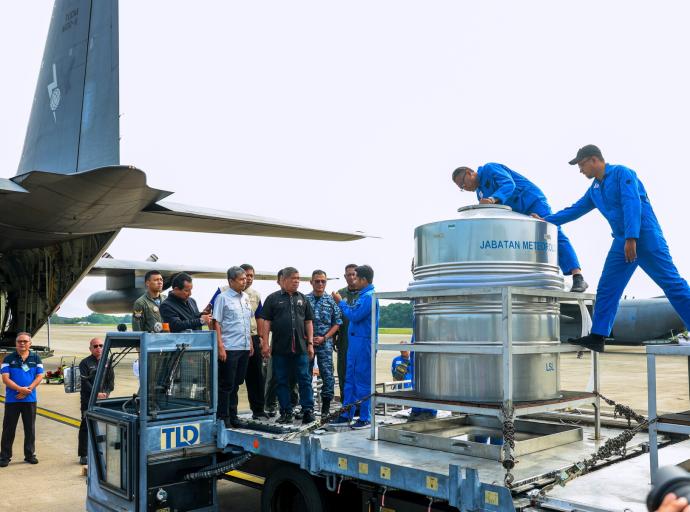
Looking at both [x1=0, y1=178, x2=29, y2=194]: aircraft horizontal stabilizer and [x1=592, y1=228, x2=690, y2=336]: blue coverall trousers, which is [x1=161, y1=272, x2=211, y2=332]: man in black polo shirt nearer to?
[x1=592, y1=228, x2=690, y2=336]: blue coverall trousers

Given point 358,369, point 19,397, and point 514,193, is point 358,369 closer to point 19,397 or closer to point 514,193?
point 514,193

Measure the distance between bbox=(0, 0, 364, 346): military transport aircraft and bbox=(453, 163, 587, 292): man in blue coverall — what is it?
5.27m

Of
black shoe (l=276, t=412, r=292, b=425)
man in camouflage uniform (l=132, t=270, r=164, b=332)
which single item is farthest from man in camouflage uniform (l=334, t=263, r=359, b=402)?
man in camouflage uniform (l=132, t=270, r=164, b=332)

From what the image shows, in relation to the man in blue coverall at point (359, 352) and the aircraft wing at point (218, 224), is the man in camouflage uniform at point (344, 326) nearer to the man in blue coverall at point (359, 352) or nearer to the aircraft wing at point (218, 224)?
the man in blue coverall at point (359, 352)

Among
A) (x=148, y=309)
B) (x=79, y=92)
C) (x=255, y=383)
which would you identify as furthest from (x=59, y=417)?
(x=255, y=383)

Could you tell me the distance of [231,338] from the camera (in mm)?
6148

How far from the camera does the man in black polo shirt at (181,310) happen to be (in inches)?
235

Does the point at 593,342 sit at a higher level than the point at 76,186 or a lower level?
lower

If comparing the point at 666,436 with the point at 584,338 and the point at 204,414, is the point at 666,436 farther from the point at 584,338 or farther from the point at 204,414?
the point at 204,414

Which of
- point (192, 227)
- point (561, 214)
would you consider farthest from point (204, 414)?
point (192, 227)

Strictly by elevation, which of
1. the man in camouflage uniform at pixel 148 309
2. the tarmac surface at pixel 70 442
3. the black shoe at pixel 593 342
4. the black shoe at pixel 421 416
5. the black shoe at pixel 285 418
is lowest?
the tarmac surface at pixel 70 442

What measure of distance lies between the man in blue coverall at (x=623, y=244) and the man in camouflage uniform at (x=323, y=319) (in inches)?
121

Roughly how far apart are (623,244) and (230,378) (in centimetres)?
377

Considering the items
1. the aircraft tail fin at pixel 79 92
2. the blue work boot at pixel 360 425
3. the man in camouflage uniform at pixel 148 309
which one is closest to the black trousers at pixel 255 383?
the man in camouflage uniform at pixel 148 309
